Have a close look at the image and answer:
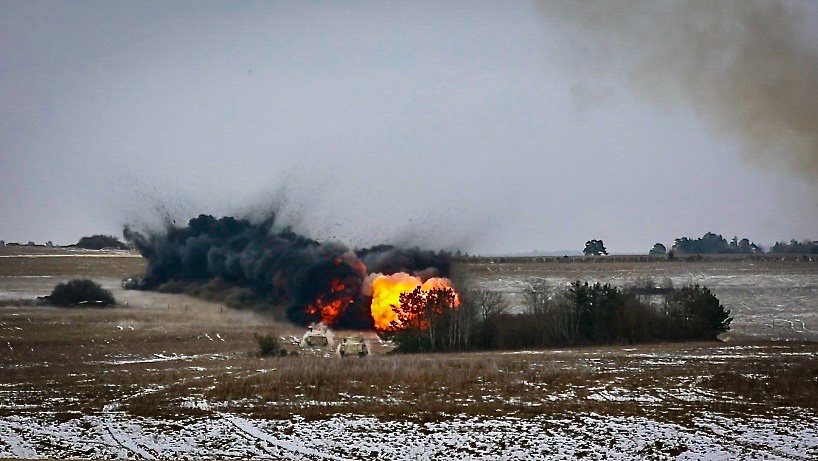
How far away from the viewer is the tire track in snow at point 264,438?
22359 mm

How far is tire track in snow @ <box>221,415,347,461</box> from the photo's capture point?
22.4m

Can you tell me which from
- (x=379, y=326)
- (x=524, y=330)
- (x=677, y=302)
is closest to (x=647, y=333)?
(x=677, y=302)

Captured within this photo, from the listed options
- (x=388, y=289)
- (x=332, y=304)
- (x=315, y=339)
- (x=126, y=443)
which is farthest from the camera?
(x=332, y=304)

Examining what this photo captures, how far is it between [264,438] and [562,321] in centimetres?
3210

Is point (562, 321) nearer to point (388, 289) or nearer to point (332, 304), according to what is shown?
point (388, 289)

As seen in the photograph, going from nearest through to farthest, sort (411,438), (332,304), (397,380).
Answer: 1. (411,438)
2. (397,380)
3. (332,304)

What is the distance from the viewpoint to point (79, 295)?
7431 cm

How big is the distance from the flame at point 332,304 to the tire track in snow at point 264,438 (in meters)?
38.1

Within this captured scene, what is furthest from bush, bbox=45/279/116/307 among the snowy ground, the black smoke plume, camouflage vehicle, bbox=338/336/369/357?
the snowy ground

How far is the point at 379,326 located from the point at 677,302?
66.3 feet

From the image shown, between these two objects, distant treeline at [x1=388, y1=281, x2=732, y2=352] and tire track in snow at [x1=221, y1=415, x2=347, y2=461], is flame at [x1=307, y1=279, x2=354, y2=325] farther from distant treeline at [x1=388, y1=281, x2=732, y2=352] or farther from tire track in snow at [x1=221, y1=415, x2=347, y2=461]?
tire track in snow at [x1=221, y1=415, x2=347, y2=461]

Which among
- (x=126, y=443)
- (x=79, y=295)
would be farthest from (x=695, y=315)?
(x=79, y=295)

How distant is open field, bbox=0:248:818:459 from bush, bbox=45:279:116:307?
15.0 m

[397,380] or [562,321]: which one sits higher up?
[562,321]
